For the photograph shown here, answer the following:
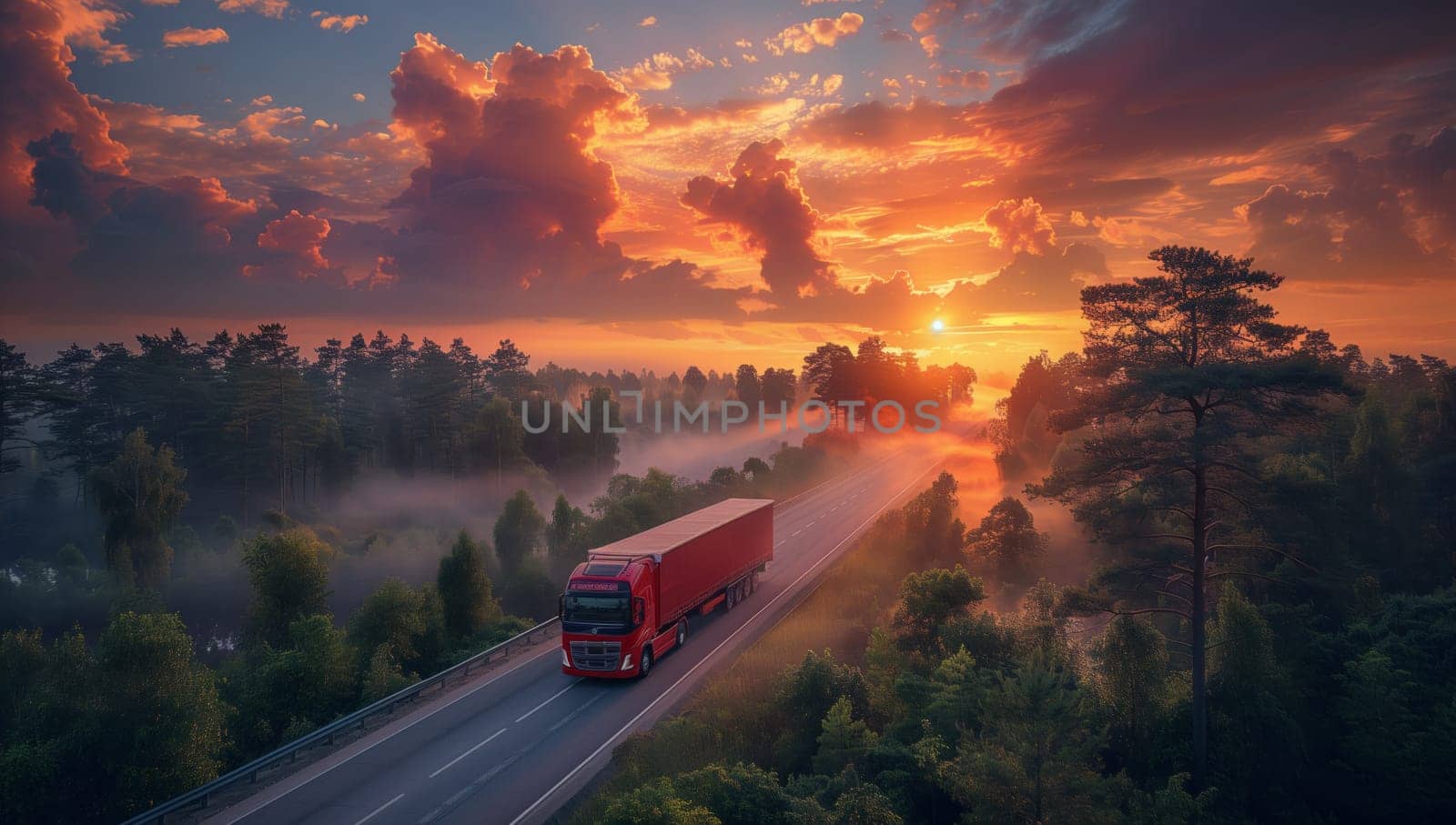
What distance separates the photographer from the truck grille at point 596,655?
24.9m

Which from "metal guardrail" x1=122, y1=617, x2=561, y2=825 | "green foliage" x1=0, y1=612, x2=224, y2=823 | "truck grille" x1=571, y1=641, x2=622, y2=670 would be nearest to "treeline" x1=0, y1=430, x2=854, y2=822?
"green foliage" x1=0, y1=612, x2=224, y2=823

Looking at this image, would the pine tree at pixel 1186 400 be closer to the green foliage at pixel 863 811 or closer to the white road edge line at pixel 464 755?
the green foliage at pixel 863 811

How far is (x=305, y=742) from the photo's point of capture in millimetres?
20719

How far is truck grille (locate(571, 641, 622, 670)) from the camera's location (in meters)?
24.9

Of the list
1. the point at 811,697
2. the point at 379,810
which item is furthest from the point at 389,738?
the point at 811,697

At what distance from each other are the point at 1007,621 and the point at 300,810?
2383 cm

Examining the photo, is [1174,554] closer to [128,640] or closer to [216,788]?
[216,788]

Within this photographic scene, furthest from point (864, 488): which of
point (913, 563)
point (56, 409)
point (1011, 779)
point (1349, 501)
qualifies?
point (56, 409)

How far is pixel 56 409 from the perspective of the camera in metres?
62.4

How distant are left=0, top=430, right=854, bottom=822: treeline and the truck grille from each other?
7.84 meters

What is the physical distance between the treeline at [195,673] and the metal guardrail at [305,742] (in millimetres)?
2062

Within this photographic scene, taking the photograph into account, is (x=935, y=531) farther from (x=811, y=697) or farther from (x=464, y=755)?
(x=464, y=755)

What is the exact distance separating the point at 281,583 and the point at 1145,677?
122 ft

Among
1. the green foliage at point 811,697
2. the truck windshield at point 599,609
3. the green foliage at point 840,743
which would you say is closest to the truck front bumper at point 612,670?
the truck windshield at point 599,609
